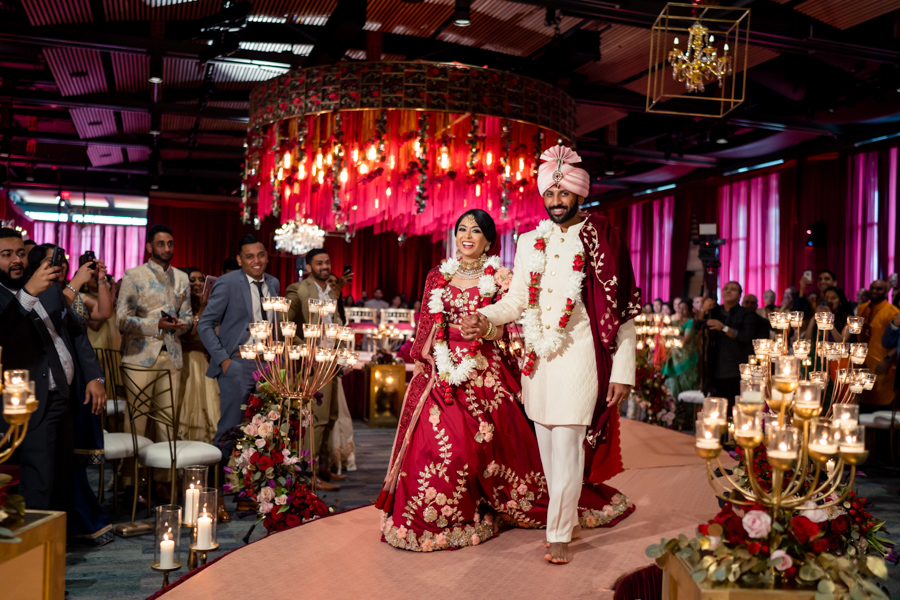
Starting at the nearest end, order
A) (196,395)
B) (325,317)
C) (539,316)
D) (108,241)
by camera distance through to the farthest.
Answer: (539,316), (325,317), (196,395), (108,241)

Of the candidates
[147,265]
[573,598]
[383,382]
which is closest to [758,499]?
[573,598]

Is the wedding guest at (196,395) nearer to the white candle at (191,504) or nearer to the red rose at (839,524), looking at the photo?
the white candle at (191,504)

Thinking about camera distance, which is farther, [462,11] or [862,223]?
[862,223]

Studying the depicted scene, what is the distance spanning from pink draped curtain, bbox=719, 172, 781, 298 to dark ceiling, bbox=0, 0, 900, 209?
437mm

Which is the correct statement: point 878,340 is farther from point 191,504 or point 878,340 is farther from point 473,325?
point 191,504

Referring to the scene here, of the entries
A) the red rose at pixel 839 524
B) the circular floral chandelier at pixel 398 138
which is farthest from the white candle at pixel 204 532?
the circular floral chandelier at pixel 398 138

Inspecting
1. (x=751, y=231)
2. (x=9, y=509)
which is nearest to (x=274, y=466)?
(x=9, y=509)

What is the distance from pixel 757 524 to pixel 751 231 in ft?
33.7

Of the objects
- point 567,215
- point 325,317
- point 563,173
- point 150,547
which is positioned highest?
point 563,173

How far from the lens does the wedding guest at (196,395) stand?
5.15 metres

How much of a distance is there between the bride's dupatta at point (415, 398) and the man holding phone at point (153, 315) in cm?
182

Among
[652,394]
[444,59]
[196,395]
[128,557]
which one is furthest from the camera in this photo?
[444,59]

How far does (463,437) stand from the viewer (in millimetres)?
3115

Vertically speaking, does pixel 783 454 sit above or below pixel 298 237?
below
